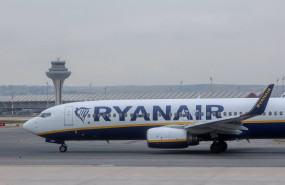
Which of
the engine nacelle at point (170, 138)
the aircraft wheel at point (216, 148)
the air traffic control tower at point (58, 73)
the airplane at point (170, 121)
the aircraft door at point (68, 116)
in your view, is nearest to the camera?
the engine nacelle at point (170, 138)

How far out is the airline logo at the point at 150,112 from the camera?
32812 millimetres

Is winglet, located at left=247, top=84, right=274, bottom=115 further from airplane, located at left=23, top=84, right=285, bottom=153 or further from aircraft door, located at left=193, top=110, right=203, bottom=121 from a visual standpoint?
aircraft door, located at left=193, top=110, right=203, bottom=121

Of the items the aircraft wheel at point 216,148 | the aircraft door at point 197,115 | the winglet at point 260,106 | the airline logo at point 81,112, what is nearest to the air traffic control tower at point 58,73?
the airline logo at point 81,112

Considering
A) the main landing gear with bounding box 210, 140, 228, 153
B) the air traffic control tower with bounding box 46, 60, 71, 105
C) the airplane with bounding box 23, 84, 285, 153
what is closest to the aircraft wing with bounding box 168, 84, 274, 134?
the airplane with bounding box 23, 84, 285, 153

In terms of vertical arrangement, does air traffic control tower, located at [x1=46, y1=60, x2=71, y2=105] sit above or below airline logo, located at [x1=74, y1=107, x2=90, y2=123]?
above

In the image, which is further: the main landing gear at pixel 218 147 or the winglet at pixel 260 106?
the main landing gear at pixel 218 147

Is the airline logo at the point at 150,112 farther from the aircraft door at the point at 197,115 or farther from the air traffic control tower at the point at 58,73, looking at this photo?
the air traffic control tower at the point at 58,73

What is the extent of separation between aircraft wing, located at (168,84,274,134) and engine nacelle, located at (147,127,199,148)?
46 centimetres

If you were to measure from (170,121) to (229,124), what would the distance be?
11.6ft

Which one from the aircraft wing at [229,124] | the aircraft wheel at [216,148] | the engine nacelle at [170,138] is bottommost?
the aircraft wheel at [216,148]

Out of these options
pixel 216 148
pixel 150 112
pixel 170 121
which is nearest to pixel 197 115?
pixel 170 121

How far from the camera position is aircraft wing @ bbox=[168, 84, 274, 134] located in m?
30.2
